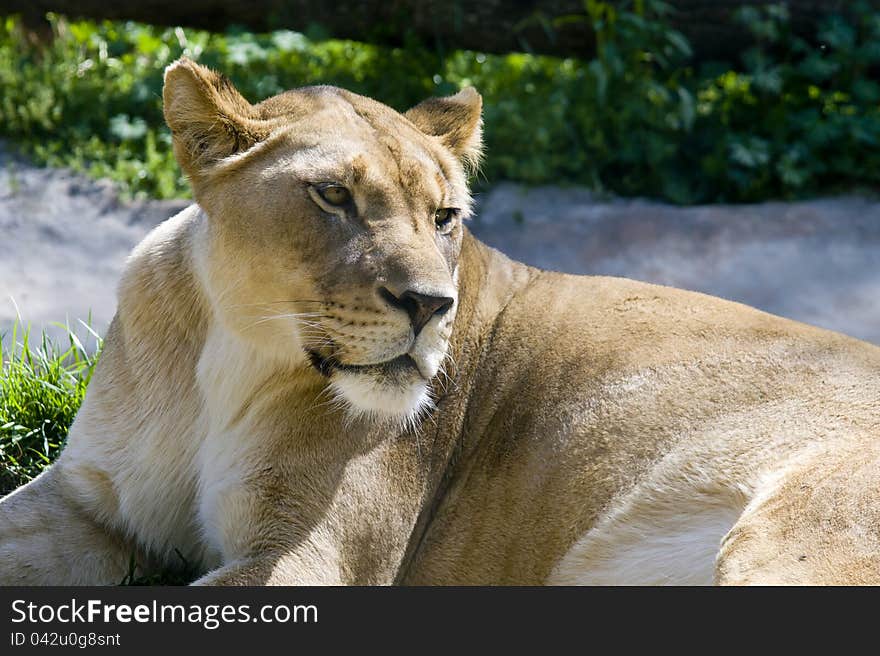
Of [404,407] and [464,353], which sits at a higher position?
[404,407]

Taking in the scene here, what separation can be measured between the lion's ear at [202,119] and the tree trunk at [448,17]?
4047 millimetres

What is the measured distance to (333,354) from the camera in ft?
9.98

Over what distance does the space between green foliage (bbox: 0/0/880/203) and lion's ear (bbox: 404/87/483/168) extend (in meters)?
3.01

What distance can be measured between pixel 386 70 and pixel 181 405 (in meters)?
4.09

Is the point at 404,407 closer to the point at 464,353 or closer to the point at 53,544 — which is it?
the point at 464,353

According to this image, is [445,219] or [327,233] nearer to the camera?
[327,233]

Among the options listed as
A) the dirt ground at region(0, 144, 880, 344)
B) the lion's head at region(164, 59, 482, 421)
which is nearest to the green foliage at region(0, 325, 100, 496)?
the dirt ground at region(0, 144, 880, 344)

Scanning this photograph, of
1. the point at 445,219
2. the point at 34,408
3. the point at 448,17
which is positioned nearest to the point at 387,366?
the point at 445,219

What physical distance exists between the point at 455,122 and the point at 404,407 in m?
0.96

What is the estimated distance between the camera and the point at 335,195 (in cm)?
308

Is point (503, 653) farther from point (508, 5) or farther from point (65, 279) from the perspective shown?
point (508, 5)

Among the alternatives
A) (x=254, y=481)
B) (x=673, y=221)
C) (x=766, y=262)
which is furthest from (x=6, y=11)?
(x=254, y=481)

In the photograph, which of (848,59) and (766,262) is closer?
(766,262)

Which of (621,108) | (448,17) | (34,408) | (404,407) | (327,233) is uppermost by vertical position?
(327,233)
